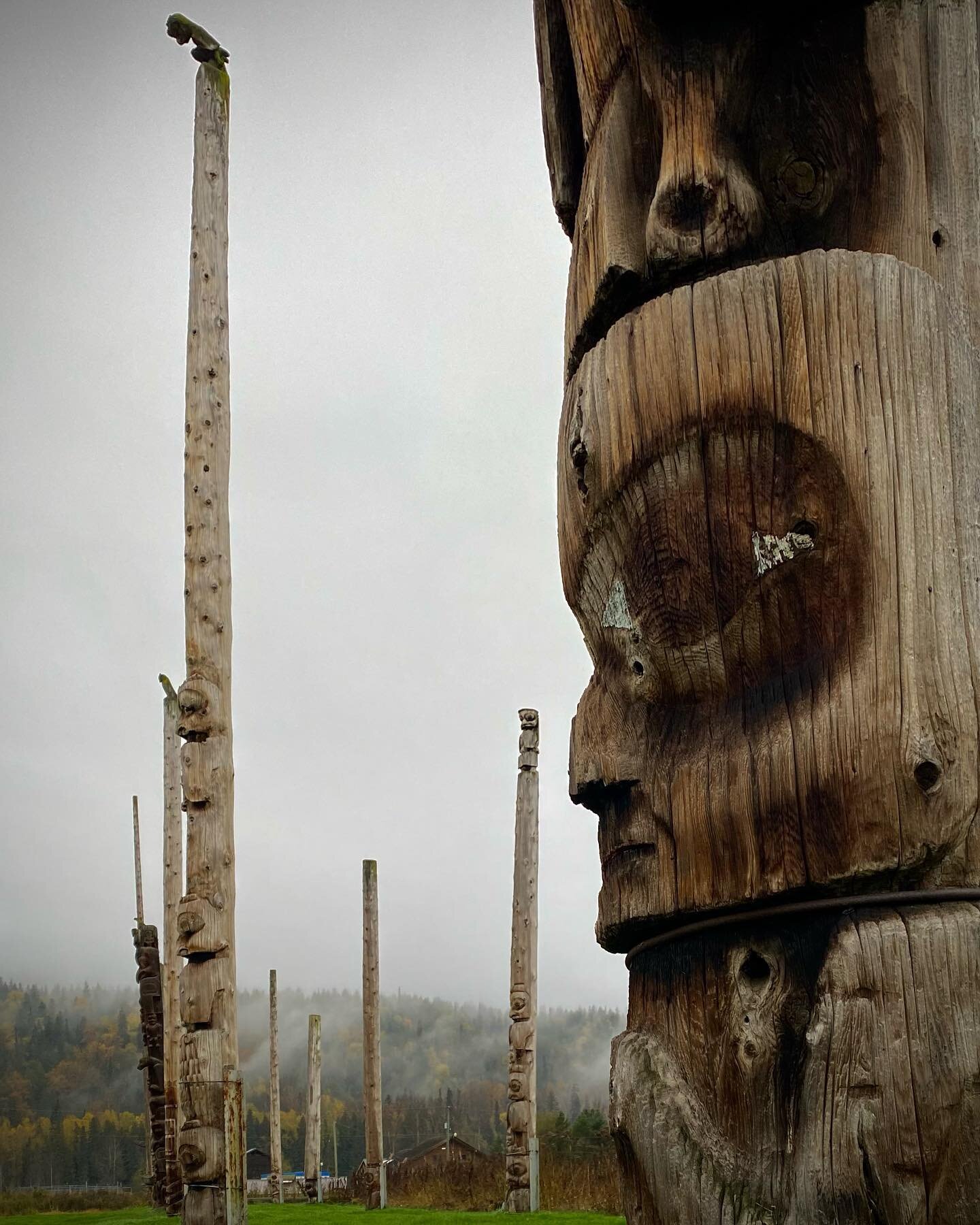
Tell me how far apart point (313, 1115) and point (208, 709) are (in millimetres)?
20582

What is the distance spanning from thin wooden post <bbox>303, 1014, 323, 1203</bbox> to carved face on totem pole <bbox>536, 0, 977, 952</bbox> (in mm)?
25761

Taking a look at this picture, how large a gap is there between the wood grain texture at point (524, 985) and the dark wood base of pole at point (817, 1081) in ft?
42.8

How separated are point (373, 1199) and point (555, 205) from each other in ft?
60.1

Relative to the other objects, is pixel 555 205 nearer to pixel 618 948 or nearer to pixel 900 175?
pixel 900 175

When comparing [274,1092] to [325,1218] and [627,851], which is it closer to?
[325,1218]

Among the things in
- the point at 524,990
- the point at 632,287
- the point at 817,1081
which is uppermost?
the point at 632,287

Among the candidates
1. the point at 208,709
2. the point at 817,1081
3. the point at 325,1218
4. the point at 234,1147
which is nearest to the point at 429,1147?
the point at 325,1218

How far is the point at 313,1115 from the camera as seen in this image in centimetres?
2538

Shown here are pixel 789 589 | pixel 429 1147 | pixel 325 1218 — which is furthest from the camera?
pixel 429 1147

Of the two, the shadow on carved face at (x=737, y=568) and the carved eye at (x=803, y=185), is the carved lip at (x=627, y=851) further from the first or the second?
the carved eye at (x=803, y=185)

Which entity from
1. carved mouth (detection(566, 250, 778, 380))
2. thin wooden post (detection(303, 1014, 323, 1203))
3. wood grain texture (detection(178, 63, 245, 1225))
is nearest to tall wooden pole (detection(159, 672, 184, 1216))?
wood grain texture (detection(178, 63, 245, 1225))

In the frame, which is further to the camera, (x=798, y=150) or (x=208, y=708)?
(x=208, y=708)

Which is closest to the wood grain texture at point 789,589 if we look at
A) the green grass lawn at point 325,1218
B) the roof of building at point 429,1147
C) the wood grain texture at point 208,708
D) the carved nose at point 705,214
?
the carved nose at point 705,214

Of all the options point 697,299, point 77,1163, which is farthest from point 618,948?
point 77,1163
